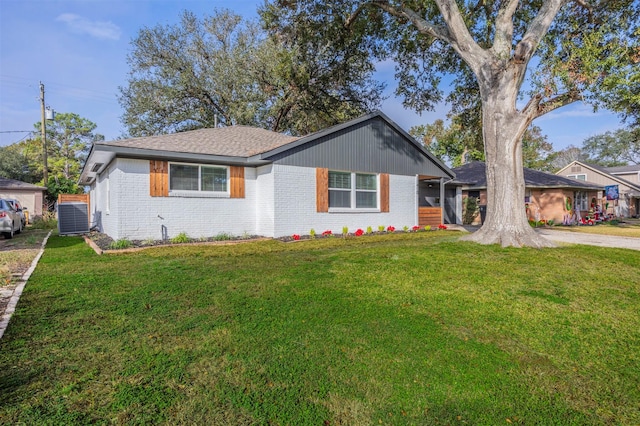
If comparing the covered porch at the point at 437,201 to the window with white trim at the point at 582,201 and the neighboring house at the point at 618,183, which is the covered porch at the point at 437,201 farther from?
the neighboring house at the point at 618,183

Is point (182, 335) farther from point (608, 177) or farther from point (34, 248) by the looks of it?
point (608, 177)

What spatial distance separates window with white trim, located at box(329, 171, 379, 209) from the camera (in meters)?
11.8

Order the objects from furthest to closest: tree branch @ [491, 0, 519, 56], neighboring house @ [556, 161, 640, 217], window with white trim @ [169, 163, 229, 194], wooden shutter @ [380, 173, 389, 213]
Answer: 1. neighboring house @ [556, 161, 640, 217]
2. wooden shutter @ [380, 173, 389, 213]
3. window with white trim @ [169, 163, 229, 194]
4. tree branch @ [491, 0, 519, 56]

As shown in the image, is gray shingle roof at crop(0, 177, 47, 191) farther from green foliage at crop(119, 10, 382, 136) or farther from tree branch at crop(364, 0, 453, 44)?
tree branch at crop(364, 0, 453, 44)

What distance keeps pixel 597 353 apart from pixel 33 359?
4621mm

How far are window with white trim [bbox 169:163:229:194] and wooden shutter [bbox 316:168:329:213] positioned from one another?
298cm

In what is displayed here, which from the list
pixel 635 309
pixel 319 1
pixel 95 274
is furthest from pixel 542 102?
pixel 95 274

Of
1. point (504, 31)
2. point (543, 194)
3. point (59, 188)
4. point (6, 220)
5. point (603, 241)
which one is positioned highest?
point (504, 31)

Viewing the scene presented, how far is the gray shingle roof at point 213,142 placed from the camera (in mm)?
9305

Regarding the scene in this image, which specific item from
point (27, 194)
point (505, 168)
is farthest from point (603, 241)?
point (27, 194)

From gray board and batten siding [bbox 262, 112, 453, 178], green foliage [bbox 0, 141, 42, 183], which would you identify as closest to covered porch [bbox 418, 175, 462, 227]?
gray board and batten siding [bbox 262, 112, 453, 178]

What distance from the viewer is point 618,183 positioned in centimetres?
3086

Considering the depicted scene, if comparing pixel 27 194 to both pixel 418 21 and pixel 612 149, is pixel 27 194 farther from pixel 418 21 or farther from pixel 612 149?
pixel 612 149

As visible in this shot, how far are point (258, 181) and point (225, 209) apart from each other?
1.47 meters
